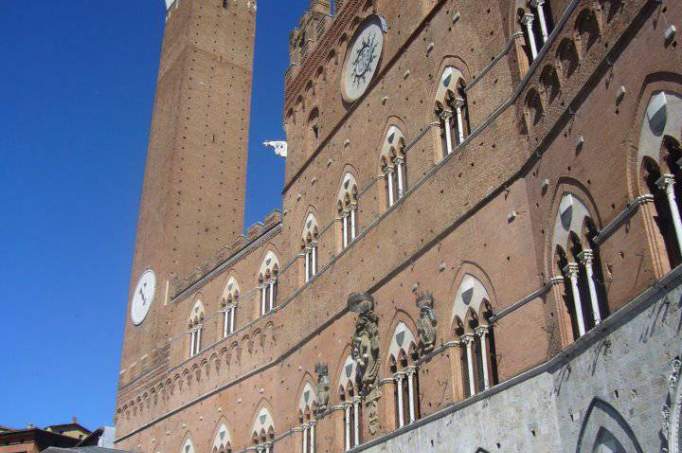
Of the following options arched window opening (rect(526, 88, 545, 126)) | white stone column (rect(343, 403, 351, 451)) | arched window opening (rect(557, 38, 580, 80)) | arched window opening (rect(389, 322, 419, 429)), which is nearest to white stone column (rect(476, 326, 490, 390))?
arched window opening (rect(389, 322, 419, 429))

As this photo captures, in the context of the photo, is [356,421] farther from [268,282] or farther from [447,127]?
[268,282]

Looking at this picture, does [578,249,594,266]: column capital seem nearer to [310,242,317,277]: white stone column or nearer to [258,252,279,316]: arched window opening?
[310,242,317,277]: white stone column

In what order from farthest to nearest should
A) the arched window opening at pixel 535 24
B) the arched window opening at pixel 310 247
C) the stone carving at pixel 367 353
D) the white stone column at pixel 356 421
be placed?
the arched window opening at pixel 310 247
the white stone column at pixel 356 421
the stone carving at pixel 367 353
the arched window opening at pixel 535 24

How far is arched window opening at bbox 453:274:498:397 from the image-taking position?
974cm

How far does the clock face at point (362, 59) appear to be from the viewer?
14539 mm

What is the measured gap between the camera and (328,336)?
553 inches

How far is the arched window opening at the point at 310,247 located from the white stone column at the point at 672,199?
928 cm

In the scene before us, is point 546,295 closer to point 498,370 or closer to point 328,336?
point 498,370

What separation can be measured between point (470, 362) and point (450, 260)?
146 cm

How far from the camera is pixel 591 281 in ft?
25.9

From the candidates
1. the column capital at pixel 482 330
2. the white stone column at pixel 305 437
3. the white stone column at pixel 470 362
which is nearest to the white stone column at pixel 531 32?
the column capital at pixel 482 330

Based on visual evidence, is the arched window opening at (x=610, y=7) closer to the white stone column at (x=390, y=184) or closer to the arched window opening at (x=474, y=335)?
the arched window opening at (x=474, y=335)

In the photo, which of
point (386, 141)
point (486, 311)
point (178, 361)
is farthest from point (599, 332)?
point (178, 361)

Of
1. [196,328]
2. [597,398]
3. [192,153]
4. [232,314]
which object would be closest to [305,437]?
[232,314]
